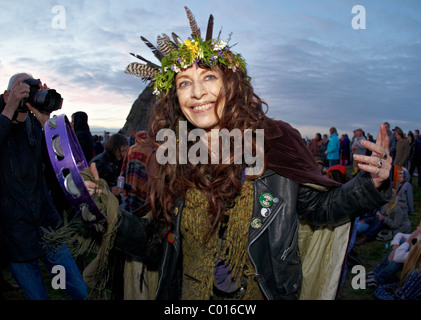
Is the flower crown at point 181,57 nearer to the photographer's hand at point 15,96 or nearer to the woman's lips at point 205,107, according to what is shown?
the woman's lips at point 205,107

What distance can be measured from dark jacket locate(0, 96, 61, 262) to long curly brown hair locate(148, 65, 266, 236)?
1412 mm

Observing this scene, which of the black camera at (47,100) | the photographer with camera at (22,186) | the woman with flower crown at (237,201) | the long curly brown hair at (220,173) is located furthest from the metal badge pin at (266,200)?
the photographer with camera at (22,186)

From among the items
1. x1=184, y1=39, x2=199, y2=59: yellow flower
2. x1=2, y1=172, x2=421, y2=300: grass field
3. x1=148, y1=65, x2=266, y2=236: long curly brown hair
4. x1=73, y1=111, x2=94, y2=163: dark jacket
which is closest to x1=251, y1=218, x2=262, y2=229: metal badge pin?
x1=148, y1=65, x2=266, y2=236: long curly brown hair

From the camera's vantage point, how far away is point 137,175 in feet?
14.0

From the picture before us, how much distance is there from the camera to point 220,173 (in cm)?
223

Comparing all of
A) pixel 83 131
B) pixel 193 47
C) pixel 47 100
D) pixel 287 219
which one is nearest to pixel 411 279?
pixel 287 219

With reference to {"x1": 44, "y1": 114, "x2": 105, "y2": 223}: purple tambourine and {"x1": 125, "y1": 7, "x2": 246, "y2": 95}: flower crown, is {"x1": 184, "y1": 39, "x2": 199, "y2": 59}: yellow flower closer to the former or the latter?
{"x1": 125, "y1": 7, "x2": 246, "y2": 95}: flower crown

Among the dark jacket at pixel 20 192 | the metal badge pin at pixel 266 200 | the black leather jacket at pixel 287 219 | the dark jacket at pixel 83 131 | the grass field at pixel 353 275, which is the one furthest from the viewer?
the dark jacket at pixel 83 131

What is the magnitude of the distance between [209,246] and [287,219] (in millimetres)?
506

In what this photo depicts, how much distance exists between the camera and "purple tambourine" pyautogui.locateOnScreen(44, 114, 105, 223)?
1754mm

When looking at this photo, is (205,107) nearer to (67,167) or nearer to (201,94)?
(201,94)

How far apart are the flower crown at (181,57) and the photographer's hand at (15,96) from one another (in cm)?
105

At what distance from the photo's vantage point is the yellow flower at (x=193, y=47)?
2.25m
